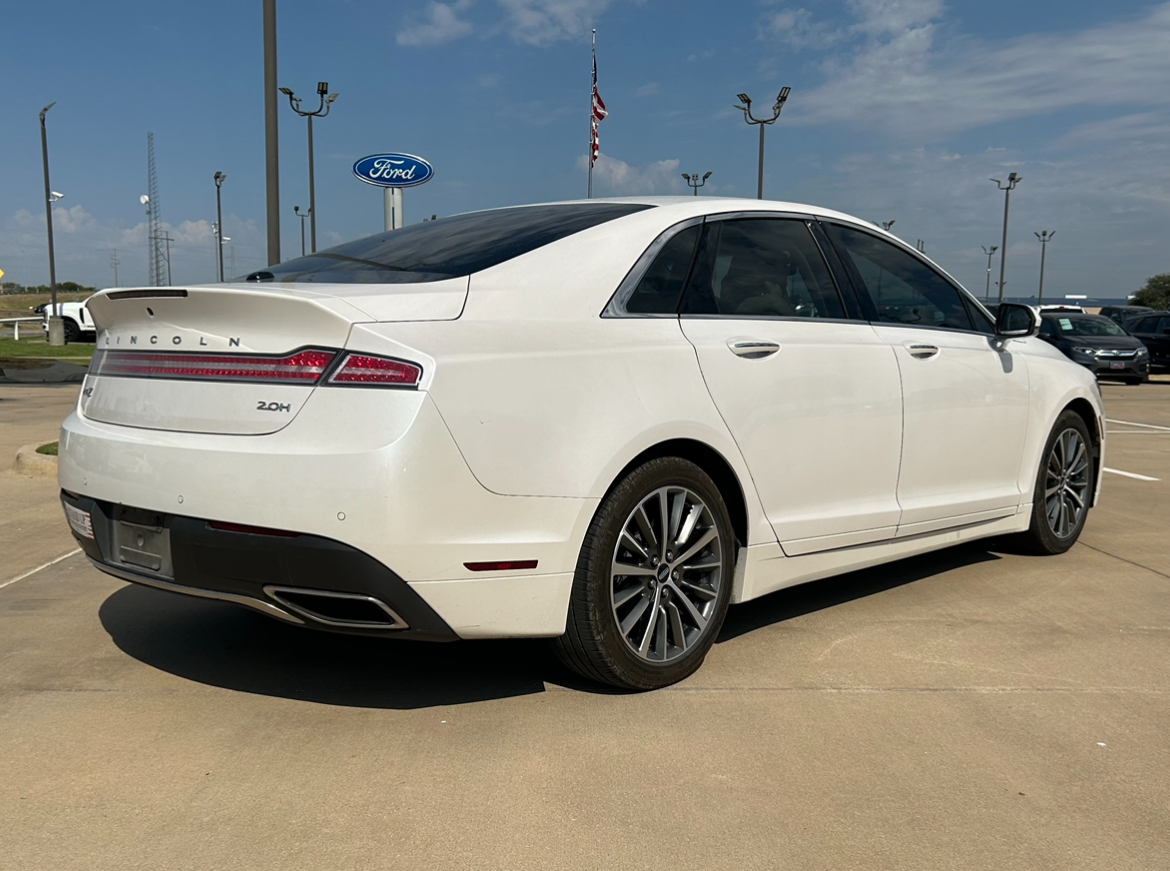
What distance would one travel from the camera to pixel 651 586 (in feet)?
11.7

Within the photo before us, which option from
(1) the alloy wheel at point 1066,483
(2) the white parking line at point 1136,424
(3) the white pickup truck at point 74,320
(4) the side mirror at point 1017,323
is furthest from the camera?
(3) the white pickup truck at point 74,320

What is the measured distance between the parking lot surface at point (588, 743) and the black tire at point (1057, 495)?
0.72 metres

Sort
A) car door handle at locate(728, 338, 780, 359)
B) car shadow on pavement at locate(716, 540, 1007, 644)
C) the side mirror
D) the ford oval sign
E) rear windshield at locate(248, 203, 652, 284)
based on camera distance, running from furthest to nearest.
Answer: the ford oval sign < the side mirror < car shadow on pavement at locate(716, 540, 1007, 644) < car door handle at locate(728, 338, 780, 359) < rear windshield at locate(248, 203, 652, 284)

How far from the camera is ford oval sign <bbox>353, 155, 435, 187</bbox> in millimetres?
13539

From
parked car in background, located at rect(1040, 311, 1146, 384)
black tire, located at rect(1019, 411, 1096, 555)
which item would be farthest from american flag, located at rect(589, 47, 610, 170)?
black tire, located at rect(1019, 411, 1096, 555)

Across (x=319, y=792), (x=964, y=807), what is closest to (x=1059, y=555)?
(x=964, y=807)

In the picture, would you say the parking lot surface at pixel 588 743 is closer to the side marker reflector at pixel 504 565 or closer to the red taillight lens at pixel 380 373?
the side marker reflector at pixel 504 565

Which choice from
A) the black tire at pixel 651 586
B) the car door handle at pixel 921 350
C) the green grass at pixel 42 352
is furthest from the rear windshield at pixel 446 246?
the green grass at pixel 42 352

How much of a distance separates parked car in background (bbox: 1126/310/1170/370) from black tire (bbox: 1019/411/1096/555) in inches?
868

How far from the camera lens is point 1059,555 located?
19.0 feet

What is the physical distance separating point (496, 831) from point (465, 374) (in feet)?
3.93

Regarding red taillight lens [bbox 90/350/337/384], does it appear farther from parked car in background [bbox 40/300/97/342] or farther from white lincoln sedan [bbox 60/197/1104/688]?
parked car in background [bbox 40/300/97/342]

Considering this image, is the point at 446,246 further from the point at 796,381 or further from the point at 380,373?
the point at 796,381

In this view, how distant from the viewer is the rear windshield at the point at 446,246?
3482 mm
